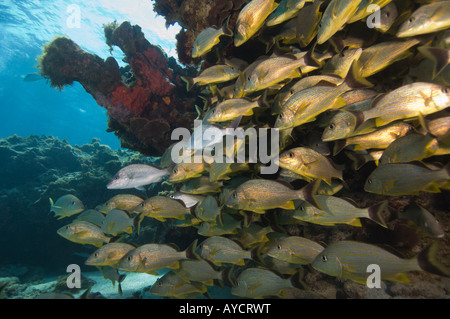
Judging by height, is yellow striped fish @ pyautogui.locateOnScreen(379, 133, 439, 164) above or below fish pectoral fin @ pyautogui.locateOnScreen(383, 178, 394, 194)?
above

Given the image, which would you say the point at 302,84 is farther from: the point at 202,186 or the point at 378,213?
the point at 202,186

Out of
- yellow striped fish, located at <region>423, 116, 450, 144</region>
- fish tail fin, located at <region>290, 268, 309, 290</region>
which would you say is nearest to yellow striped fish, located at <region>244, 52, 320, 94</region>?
yellow striped fish, located at <region>423, 116, 450, 144</region>

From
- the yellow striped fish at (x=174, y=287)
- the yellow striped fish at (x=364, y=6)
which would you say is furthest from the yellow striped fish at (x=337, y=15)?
the yellow striped fish at (x=174, y=287)

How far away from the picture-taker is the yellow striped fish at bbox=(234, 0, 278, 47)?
→ 104 inches

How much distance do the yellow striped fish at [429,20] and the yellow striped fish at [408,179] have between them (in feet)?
4.35

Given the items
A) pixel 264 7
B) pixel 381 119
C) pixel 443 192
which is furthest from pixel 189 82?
pixel 443 192

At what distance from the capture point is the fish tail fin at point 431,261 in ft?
5.88

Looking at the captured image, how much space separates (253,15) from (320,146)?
1.93 meters

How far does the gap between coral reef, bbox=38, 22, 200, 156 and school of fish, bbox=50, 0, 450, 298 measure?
1795mm

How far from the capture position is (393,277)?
218cm

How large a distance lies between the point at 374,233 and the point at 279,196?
5.89ft

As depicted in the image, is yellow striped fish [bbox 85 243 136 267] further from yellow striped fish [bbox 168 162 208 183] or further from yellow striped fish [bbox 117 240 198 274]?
yellow striped fish [bbox 168 162 208 183]

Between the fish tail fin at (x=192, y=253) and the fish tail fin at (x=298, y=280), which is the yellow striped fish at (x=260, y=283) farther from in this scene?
the fish tail fin at (x=192, y=253)

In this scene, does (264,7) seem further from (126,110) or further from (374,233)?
(126,110)
